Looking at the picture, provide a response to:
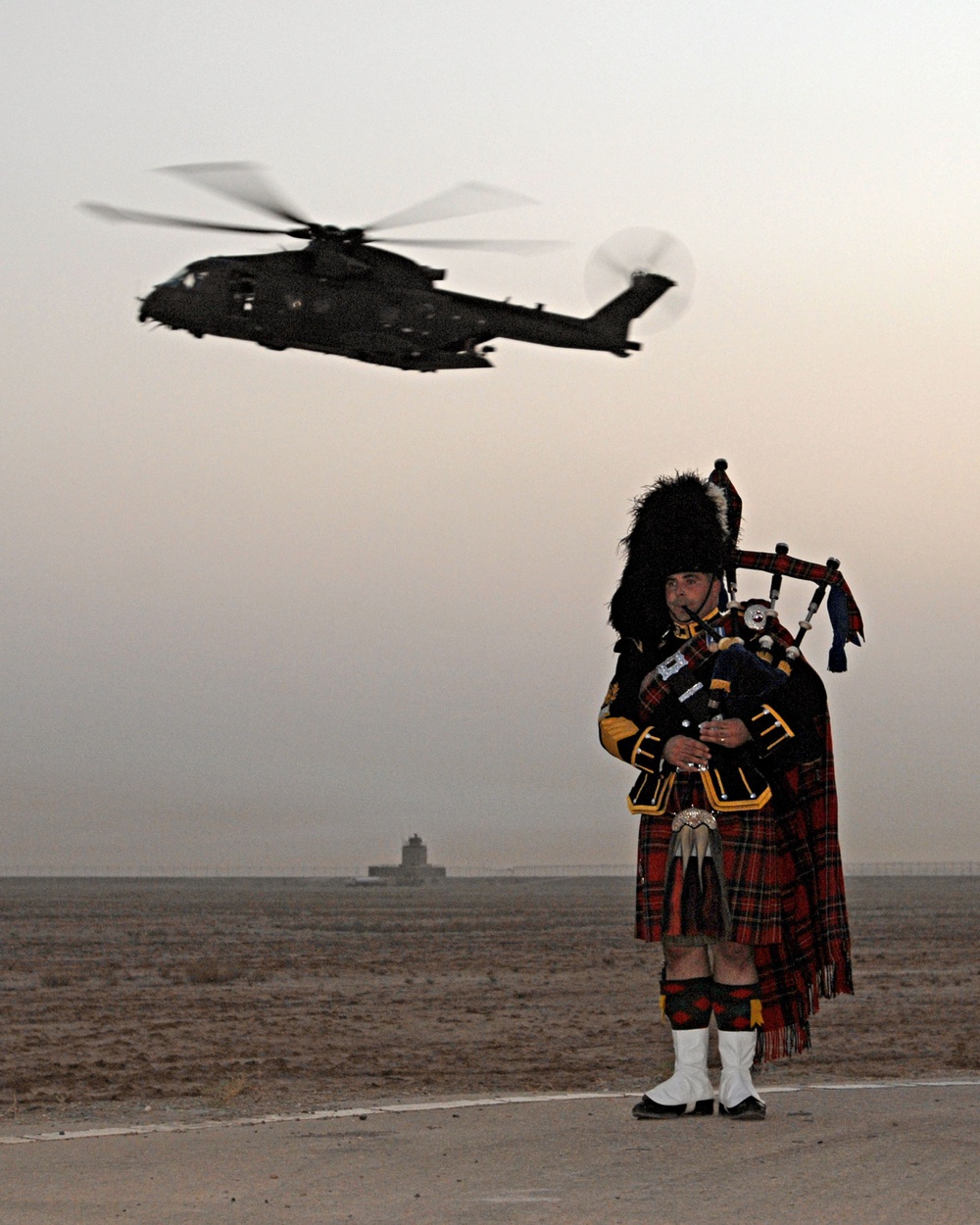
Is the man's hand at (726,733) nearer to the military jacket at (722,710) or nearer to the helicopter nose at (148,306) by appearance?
the military jacket at (722,710)

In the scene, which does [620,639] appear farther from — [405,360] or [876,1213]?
[405,360]

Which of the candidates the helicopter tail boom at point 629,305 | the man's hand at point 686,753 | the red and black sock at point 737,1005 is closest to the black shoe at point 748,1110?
the red and black sock at point 737,1005

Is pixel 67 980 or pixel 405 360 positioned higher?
pixel 405 360

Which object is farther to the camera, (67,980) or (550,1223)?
(67,980)

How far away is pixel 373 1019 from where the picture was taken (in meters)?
28.3

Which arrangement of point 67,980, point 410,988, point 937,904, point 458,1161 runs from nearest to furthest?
point 458,1161 → point 410,988 → point 67,980 → point 937,904

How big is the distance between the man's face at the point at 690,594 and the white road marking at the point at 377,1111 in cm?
287

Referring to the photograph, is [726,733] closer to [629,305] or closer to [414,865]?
[629,305]

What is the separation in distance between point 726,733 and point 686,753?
8.2 inches

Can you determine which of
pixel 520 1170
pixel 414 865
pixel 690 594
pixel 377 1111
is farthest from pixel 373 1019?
pixel 414 865

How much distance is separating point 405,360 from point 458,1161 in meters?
12.0

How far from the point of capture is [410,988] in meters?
34.9

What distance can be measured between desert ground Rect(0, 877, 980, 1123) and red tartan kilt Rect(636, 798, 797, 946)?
139 inches

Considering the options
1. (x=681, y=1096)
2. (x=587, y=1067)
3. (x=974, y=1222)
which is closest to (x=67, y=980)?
(x=587, y=1067)
